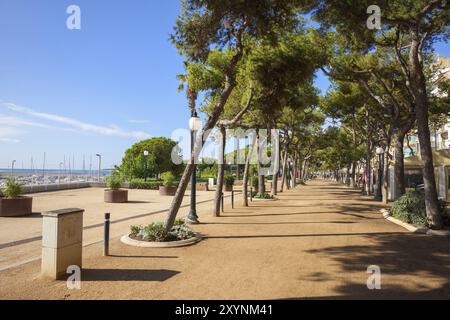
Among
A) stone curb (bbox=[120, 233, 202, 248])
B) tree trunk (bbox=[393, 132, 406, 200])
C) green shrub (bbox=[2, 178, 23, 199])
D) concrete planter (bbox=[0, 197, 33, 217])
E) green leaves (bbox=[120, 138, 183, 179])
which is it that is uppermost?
green leaves (bbox=[120, 138, 183, 179])

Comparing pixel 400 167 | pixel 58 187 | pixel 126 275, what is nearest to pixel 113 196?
pixel 58 187

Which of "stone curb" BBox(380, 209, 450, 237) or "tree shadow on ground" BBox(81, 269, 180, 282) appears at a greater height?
"stone curb" BBox(380, 209, 450, 237)

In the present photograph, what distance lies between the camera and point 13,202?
14000 mm

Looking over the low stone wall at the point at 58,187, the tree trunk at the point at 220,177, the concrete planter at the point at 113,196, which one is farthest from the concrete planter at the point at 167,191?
the tree trunk at the point at 220,177

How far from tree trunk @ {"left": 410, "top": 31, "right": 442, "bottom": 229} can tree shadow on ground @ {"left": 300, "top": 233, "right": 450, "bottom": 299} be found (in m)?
1.51

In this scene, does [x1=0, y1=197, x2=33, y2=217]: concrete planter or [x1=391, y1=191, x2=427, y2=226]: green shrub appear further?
[x1=0, y1=197, x2=33, y2=217]: concrete planter

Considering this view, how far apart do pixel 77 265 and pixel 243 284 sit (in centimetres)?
321

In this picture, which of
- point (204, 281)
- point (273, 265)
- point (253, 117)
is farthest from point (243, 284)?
point (253, 117)

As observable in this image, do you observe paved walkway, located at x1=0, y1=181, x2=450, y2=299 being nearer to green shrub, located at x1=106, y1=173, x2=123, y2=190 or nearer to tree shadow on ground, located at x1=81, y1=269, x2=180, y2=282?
tree shadow on ground, located at x1=81, y1=269, x2=180, y2=282

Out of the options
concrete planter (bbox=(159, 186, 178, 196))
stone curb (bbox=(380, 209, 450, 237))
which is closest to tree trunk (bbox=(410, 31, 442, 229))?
stone curb (bbox=(380, 209, 450, 237))

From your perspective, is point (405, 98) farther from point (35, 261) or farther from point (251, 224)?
point (35, 261)

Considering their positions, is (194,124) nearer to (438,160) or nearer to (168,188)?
(168,188)

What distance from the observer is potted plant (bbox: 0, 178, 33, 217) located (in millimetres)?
13922

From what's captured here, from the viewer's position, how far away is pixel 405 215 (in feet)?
45.6
